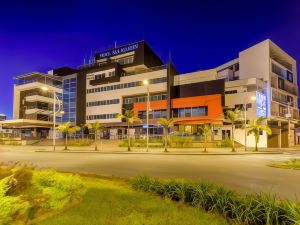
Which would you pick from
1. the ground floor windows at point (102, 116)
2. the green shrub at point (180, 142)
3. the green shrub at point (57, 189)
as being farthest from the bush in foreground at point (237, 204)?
the ground floor windows at point (102, 116)

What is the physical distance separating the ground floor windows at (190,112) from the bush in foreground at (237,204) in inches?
1730

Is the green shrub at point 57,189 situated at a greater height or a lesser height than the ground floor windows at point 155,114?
lesser

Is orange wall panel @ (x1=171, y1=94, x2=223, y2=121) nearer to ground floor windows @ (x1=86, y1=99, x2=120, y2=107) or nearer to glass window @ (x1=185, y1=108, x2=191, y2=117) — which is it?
glass window @ (x1=185, y1=108, x2=191, y2=117)

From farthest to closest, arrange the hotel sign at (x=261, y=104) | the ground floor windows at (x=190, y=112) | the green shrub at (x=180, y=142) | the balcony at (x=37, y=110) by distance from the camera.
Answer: the balcony at (x=37, y=110)
the ground floor windows at (x=190, y=112)
the hotel sign at (x=261, y=104)
the green shrub at (x=180, y=142)

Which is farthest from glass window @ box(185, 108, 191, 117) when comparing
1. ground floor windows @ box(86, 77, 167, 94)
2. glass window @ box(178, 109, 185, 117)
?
ground floor windows @ box(86, 77, 167, 94)

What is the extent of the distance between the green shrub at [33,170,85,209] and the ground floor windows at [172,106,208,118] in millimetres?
44032

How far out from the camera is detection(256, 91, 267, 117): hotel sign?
1897 inches

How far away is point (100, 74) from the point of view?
6975 cm

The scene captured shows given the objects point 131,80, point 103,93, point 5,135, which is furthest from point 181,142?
point 5,135

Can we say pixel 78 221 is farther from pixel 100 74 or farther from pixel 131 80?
pixel 100 74

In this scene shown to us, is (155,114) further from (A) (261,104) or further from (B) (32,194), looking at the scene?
(B) (32,194)

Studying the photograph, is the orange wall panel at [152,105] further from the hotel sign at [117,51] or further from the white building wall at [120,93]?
the hotel sign at [117,51]

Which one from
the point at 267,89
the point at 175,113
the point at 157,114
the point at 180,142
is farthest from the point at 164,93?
the point at 267,89

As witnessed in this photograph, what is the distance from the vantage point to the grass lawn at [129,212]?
5.80 meters
